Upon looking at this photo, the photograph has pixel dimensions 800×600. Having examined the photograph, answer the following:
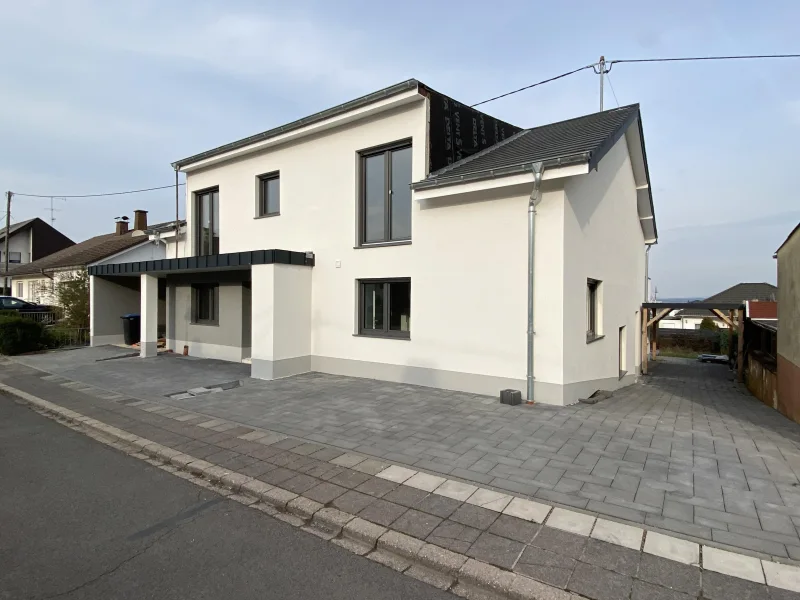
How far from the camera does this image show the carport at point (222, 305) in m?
9.05

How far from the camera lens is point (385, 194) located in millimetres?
9102

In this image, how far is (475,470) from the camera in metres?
4.19

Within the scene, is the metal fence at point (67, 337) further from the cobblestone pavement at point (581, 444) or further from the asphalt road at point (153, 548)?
the asphalt road at point (153, 548)

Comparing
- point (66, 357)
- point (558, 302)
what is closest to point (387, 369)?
point (558, 302)

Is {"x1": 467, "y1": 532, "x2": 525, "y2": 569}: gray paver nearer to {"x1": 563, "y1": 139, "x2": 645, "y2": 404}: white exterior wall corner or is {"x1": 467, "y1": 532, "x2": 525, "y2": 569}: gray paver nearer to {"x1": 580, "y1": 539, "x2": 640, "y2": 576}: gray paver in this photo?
{"x1": 580, "y1": 539, "x2": 640, "y2": 576}: gray paver

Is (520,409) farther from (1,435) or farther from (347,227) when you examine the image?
(1,435)

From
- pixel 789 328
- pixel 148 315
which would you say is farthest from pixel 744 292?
pixel 148 315

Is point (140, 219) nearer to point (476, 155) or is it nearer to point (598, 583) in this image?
point (476, 155)

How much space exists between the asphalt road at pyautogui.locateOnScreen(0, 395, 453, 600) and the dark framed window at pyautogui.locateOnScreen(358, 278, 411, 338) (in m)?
5.27

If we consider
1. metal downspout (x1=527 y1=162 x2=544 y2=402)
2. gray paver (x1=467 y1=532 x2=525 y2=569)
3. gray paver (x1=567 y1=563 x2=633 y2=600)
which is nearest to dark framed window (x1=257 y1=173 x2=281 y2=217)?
metal downspout (x1=527 y1=162 x2=544 y2=402)

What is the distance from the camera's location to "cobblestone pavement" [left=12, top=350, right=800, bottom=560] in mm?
3420

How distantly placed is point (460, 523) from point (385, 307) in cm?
614

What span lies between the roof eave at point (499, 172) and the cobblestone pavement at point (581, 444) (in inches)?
142

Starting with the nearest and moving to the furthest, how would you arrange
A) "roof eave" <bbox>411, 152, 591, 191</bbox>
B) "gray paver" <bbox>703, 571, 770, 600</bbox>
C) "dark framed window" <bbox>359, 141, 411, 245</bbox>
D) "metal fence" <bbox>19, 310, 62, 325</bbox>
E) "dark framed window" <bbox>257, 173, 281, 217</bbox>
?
"gray paver" <bbox>703, 571, 770, 600</bbox> → "roof eave" <bbox>411, 152, 591, 191</bbox> → "dark framed window" <bbox>359, 141, 411, 245</bbox> → "dark framed window" <bbox>257, 173, 281, 217</bbox> → "metal fence" <bbox>19, 310, 62, 325</bbox>
